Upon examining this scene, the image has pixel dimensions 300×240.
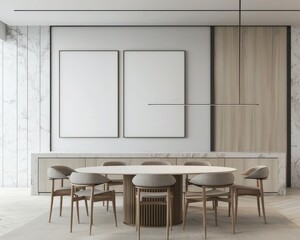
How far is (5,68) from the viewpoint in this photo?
10555mm

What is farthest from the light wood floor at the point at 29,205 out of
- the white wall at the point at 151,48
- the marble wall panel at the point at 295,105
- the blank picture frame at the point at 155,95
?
the blank picture frame at the point at 155,95

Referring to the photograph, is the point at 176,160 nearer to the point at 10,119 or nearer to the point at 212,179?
the point at 212,179

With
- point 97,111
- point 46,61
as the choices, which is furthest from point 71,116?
point 46,61

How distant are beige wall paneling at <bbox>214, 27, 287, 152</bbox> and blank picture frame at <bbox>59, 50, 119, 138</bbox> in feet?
7.31

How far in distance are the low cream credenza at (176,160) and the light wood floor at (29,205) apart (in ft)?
0.86

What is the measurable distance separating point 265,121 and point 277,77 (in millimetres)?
977

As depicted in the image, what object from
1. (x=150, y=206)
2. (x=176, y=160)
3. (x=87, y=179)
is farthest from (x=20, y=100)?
(x=150, y=206)

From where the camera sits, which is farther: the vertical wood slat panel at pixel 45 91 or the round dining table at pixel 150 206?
the vertical wood slat panel at pixel 45 91

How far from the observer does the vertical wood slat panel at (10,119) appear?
34.6ft

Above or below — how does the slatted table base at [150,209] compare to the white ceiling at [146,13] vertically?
below

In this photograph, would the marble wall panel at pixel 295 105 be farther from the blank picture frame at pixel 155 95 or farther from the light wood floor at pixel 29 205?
the blank picture frame at pixel 155 95

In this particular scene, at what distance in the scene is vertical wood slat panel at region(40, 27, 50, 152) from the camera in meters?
10.4

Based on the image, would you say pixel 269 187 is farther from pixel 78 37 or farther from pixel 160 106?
pixel 78 37

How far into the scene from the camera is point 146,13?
30.9 ft
